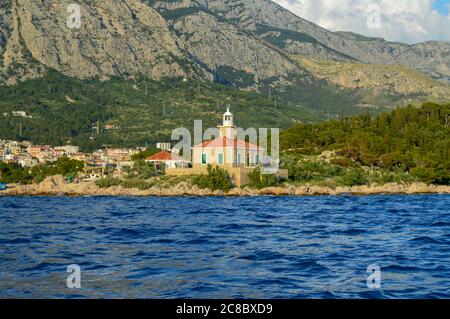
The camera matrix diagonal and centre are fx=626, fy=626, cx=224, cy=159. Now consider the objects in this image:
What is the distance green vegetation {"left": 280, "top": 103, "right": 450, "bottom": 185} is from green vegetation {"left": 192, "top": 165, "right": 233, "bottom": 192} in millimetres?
9317

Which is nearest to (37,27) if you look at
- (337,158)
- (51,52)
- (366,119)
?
(51,52)

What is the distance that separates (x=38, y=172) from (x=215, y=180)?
127ft

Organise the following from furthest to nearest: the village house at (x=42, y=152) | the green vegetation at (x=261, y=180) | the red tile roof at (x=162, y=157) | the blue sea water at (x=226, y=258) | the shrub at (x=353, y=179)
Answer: the village house at (x=42, y=152) < the red tile roof at (x=162, y=157) < the shrub at (x=353, y=179) < the green vegetation at (x=261, y=180) < the blue sea water at (x=226, y=258)

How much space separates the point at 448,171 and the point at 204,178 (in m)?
34.3

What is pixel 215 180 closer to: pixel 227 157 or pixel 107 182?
pixel 227 157

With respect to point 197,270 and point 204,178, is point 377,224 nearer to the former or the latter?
point 197,270

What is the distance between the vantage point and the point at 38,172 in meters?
99.6

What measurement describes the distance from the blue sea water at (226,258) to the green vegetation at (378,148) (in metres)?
50.6

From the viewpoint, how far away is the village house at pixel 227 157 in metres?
76.3

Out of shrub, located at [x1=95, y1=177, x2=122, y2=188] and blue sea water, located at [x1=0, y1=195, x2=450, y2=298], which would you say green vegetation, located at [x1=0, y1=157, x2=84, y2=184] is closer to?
shrub, located at [x1=95, y1=177, x2=122, y2=188]

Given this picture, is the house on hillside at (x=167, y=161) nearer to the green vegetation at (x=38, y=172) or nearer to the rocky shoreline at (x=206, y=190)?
the rocky shoreline at (x=206, y=190)

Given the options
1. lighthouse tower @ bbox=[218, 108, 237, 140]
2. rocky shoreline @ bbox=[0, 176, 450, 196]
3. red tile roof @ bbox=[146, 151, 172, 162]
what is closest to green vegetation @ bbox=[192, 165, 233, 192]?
rocky shoreline @ bbox=[0, 176, 450, 196]

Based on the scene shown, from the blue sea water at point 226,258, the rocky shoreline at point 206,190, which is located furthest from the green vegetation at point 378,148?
the blue sea water at point 226,258

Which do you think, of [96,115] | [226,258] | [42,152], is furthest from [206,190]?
[96,115]
